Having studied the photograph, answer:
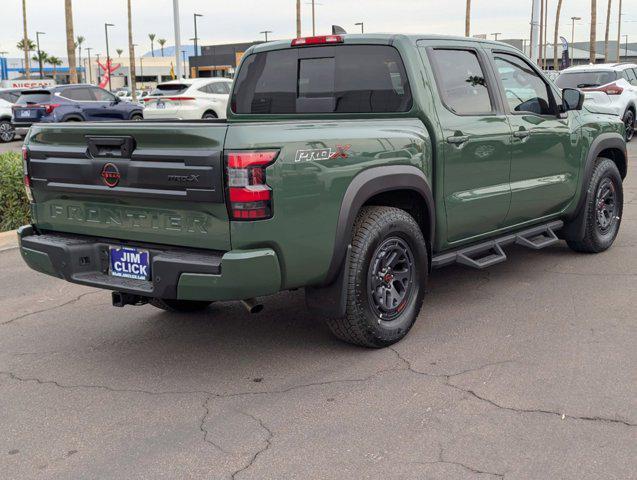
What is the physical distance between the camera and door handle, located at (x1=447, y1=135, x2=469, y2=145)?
5.02 metres

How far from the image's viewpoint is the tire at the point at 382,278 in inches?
173

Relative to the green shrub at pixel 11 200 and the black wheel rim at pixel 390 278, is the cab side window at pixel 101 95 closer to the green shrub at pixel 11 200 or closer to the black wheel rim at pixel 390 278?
the green shrub at pixel 11 200

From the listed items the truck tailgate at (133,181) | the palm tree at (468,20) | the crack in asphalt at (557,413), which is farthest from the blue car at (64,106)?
the palm tree at (468,20)

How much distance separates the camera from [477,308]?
18.1 feet

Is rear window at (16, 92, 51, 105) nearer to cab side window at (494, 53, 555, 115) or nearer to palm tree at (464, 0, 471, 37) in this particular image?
cab side window at (494, 53, 555, 115)

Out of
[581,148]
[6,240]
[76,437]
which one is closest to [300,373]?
[76,437]

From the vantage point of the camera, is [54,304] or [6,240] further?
[6,240]

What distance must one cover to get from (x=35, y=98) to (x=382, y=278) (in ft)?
63.0

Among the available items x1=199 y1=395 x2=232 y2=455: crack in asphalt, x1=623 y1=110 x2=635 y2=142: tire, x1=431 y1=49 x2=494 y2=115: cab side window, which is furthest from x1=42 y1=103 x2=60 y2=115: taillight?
x1=199 y1=395 x2=232 y2=455: crack in asphalt

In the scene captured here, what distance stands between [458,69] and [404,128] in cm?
95

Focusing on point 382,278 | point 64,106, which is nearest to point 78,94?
point 64,106

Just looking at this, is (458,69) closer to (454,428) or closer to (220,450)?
(454,428)

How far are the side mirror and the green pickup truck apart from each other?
0.04 feet

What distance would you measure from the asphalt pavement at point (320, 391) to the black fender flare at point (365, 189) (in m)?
0.69
